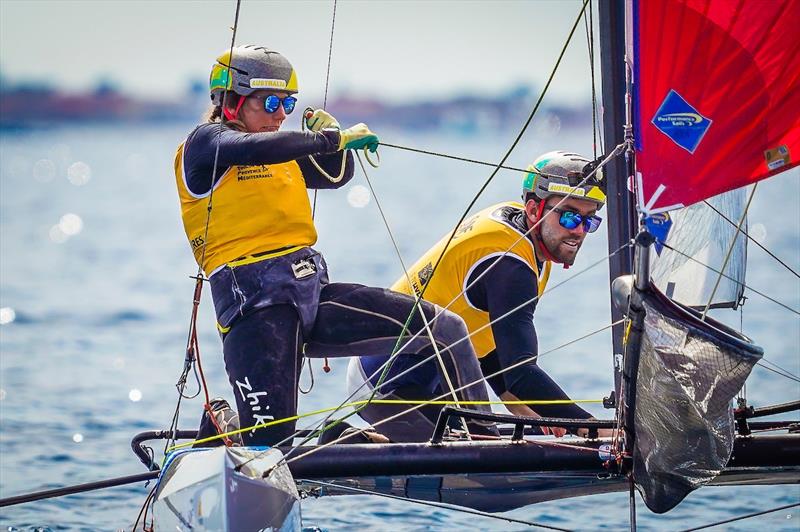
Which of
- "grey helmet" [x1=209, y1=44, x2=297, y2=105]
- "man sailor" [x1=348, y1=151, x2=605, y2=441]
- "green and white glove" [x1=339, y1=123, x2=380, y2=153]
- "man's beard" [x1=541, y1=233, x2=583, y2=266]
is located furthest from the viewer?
"man's beard" [x1=541, y1=233, x2=583, y2=266]

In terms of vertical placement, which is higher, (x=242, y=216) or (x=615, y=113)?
(x=615, y=113)

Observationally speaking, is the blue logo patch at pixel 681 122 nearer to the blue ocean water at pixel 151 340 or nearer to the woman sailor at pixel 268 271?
the woman sailor at pixel 268 271

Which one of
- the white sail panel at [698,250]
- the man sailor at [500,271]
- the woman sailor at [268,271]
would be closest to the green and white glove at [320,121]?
the woman sailor at [268,271]

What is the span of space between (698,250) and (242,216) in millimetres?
2066

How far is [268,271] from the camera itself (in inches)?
229

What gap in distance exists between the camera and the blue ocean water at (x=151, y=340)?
773 centimetres

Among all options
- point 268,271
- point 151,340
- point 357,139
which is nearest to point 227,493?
point 268,271

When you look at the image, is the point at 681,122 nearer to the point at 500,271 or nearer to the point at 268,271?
the point at 500,271

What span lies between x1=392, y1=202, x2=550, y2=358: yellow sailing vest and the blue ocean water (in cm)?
150

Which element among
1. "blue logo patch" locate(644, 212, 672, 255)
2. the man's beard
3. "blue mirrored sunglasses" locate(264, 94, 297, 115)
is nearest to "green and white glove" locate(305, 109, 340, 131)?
"blue mirrored sunglasses" locate(264, 94, 297, 115)

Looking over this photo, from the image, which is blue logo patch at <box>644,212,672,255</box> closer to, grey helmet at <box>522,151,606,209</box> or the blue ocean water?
grey helmet at <box>522,151,606,209</box>

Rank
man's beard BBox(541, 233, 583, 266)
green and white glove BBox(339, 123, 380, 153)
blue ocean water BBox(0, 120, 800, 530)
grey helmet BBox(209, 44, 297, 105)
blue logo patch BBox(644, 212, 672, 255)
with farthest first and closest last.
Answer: blue ocean water BBox(0, 120, 800, 530) < man's beard BBox(541, 233, 583, 266) < grey helmet BBox(209, 44, 297, 105) < green and white glove BBox(339, 123, 380, 153) < blue logo patch BBox(644, 212, 672, 255)

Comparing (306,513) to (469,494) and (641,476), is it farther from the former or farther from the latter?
(641,476)

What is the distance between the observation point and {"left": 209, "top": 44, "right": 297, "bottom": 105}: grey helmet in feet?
19.2
